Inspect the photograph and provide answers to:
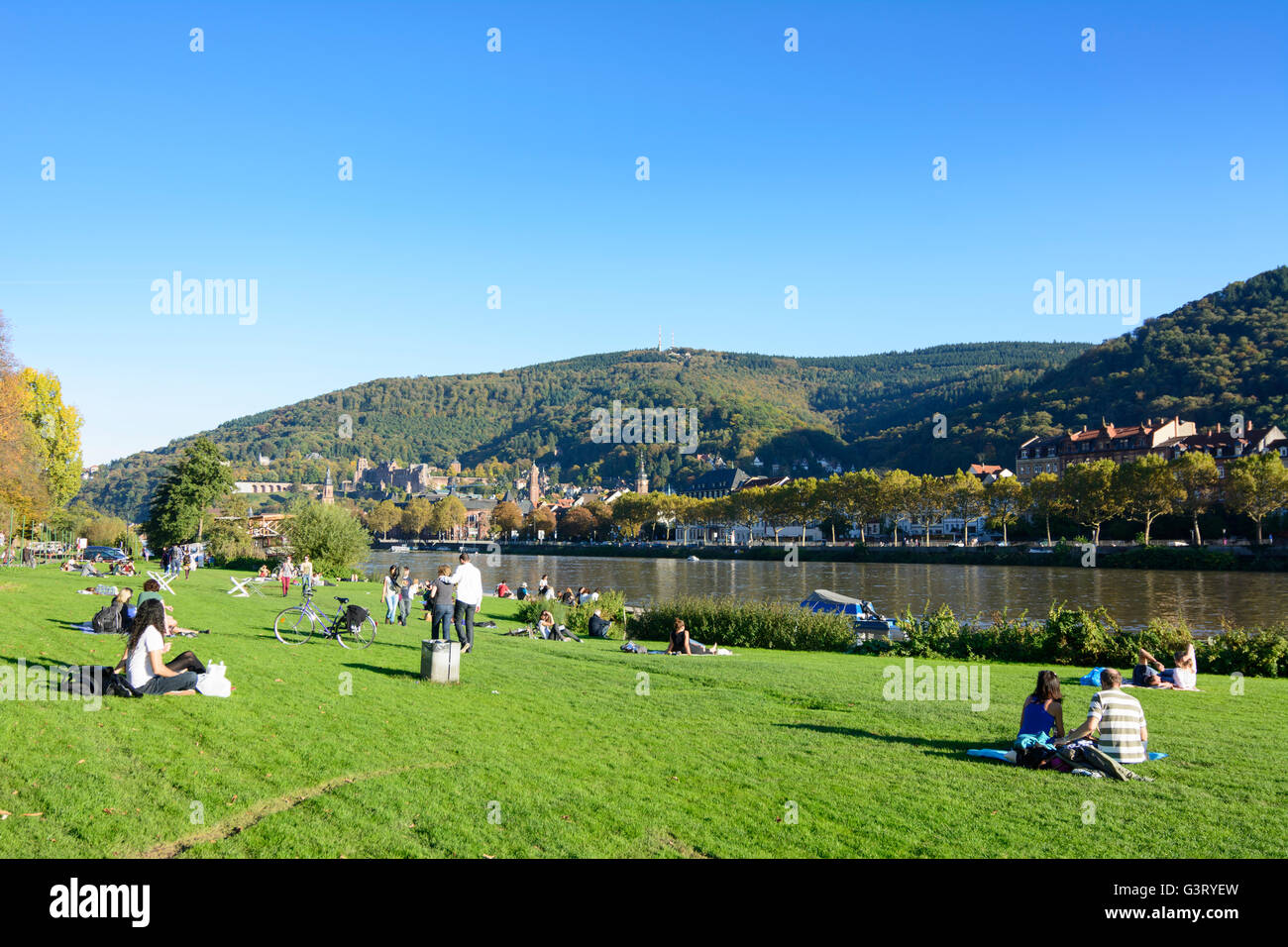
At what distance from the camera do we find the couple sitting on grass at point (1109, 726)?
887 cm

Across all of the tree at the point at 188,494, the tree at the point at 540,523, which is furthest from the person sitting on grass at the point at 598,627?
the tree at the point at 540,523

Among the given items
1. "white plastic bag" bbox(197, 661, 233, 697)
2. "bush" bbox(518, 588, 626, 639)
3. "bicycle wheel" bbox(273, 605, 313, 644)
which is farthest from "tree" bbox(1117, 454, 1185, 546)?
"white plastic bag" bbox(197, 661, 233, 697)

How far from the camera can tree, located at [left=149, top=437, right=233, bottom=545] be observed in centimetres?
6397

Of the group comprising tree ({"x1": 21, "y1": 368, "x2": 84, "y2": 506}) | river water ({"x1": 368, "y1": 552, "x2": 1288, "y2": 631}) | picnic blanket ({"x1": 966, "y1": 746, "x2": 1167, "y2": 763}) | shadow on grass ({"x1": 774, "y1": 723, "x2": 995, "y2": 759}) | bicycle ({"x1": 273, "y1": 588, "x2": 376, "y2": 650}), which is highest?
tree ({"x1": 21, "y1": 368, "x2": 84, "y2": 506})

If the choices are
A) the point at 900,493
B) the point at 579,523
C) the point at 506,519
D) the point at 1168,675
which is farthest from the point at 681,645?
the point at 506,519

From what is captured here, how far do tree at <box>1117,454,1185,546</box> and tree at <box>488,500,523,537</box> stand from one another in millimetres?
120795

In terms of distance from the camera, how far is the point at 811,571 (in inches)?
3191

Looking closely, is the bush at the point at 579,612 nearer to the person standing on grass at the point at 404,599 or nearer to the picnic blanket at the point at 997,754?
the person standing on grass at the point at 404,599

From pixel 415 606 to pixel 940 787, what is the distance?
2346 cm

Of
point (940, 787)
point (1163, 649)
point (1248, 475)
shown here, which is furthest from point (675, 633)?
point (1248, 475)

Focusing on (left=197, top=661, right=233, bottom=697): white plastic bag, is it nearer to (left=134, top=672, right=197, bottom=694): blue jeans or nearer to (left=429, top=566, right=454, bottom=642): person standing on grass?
(left=134, top=672, right=197, bottom=694): blue jeans

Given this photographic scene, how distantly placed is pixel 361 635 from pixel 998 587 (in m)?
50.7

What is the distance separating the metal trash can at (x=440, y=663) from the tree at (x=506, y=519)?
170 meters
